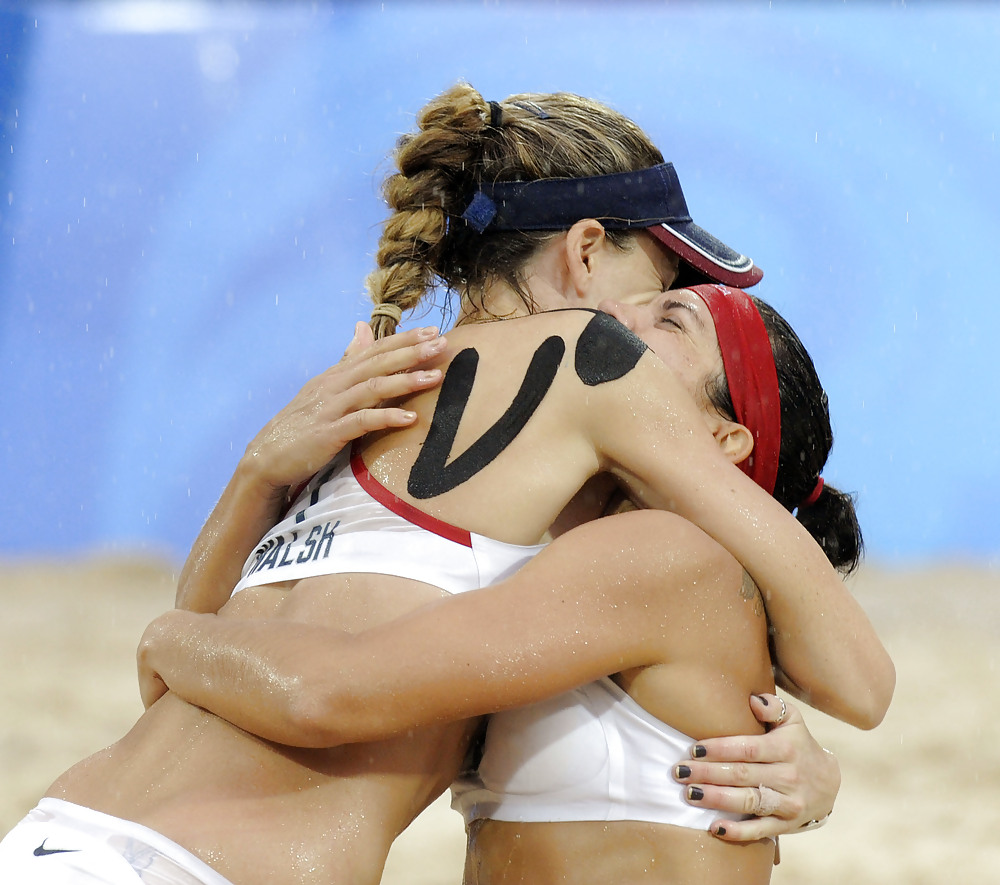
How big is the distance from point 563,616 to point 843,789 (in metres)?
3.98

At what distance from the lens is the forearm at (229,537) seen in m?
2.40

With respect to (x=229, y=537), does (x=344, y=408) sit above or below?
above

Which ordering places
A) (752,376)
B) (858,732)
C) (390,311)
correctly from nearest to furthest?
(752,376) < (390,311) < (858,732)

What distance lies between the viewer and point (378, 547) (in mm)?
2021

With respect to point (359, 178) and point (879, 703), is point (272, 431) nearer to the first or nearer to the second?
point (879, 703)

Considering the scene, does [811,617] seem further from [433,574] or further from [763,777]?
[433,574]

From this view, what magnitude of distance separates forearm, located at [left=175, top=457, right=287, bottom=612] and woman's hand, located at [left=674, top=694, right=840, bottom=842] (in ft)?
3.28

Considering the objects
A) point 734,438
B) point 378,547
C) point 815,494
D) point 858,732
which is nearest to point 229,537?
point 378,547

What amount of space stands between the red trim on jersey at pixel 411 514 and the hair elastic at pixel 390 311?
49cm

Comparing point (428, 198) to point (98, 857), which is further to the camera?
point (428, 198)

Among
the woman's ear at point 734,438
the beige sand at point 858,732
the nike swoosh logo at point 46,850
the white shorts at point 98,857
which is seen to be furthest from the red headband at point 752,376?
the beige sand at point 858,732

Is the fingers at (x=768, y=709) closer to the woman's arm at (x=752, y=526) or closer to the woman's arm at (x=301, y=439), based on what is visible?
the woman's arm at (x=752, y=526)

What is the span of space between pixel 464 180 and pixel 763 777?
4.63ft

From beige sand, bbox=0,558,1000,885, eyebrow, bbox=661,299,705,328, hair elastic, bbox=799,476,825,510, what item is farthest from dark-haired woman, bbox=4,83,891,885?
beige sand, bbox=0,558,1000,885
